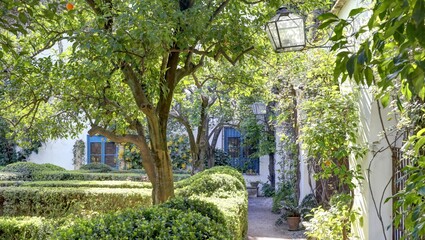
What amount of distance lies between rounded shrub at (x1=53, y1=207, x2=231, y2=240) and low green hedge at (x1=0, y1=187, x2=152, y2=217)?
5520mm

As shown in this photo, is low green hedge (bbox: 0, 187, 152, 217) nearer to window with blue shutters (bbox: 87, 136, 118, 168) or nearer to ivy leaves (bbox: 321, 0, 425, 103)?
ivy leaves (bbox: 321, 0, 425, 103)

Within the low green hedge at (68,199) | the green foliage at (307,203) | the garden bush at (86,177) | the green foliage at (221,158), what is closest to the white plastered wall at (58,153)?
the garden bush at (86,177)

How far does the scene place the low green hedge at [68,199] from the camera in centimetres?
965

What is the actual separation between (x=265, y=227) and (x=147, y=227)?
784 cm

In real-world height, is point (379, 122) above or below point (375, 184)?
above

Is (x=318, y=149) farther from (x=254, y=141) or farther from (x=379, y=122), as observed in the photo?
(x=254, y=141)

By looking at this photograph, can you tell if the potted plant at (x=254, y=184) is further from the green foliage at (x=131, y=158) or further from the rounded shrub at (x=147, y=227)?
the rounded shrub at (x=147, y=227)

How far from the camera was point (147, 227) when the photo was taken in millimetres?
3592

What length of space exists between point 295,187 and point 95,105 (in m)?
7.36

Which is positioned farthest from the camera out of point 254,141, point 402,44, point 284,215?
point 254,141

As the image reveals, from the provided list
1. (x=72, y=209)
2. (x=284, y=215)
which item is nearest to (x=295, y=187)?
(x=284, y=215)

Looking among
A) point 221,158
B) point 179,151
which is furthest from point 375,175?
point 179,151

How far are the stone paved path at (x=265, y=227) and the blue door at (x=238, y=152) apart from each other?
139 inches

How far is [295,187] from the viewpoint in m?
12.5
